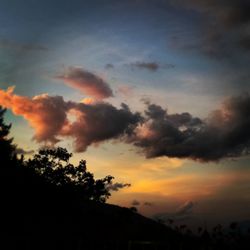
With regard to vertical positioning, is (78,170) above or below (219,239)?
above

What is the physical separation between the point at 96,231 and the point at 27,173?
2045 cm

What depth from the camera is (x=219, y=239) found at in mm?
35375

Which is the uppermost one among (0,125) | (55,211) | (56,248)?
(0,125)

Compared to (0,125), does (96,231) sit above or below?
below

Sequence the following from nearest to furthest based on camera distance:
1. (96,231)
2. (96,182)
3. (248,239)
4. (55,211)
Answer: (248,239) < (55,211) < (96,231) < (96,182)

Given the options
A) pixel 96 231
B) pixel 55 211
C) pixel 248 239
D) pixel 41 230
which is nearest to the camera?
pixel 248 239

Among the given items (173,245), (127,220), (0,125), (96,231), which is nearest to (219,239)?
(173,245)

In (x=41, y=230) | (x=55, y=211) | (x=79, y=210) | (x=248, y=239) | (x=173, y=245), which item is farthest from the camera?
(x=79, y=210)

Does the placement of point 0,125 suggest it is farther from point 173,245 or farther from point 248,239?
point 248,239

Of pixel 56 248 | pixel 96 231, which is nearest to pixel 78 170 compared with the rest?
pixel 96 231

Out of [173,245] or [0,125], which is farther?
[0,125]

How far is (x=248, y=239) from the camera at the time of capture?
34750 mm

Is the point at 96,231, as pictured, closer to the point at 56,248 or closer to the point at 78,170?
the point at 78,170

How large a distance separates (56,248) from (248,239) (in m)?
15.4
